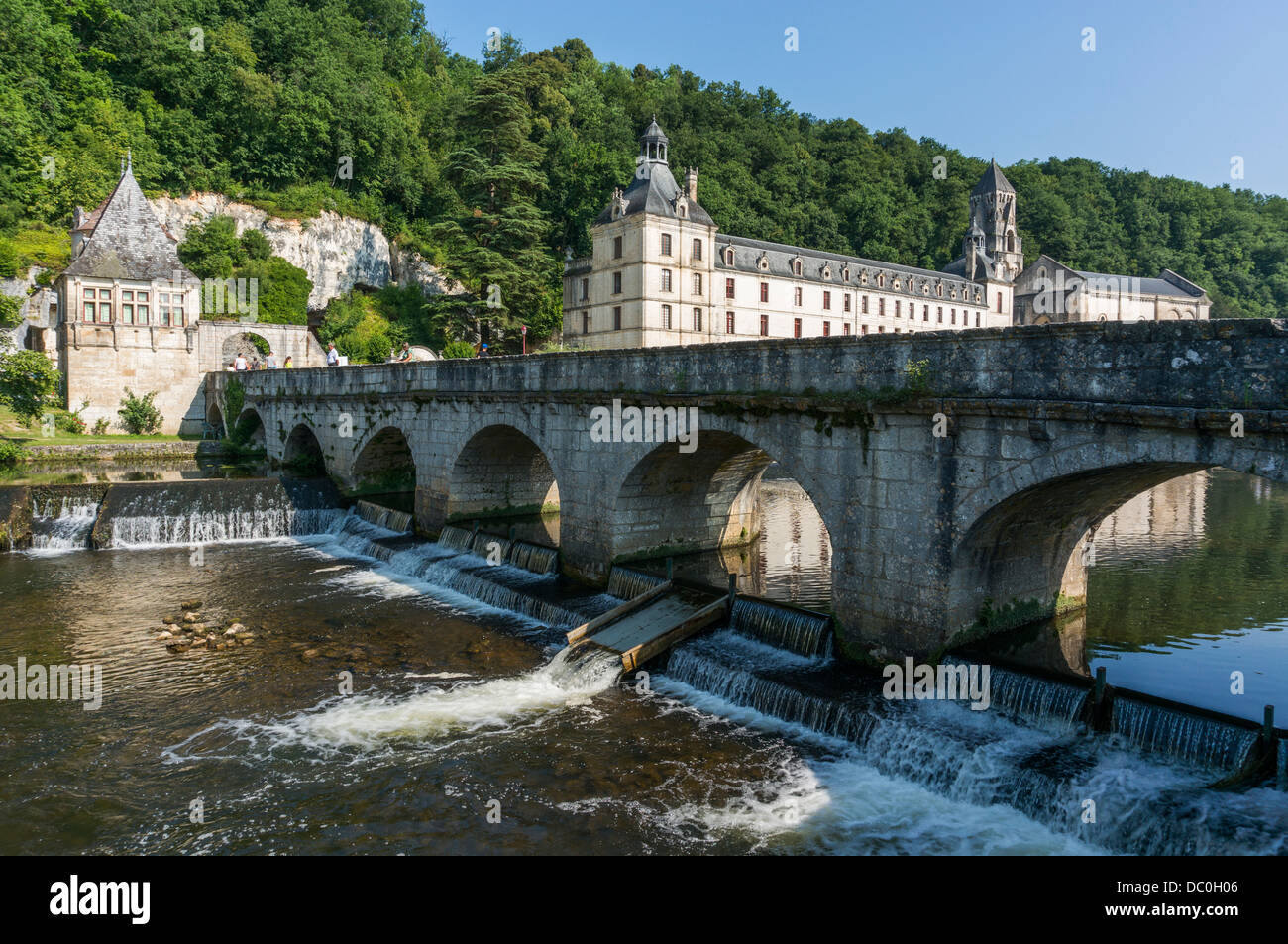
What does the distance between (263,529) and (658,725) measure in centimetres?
2080

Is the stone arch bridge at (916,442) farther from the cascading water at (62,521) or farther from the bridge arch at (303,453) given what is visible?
the bridge arch at (303,453)

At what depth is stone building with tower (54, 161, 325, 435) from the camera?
4491 cm

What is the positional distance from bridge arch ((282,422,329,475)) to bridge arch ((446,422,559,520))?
13.9m

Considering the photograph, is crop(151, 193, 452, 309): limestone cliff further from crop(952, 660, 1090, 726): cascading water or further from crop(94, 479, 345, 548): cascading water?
crop(952, 660, 1090, 726): cascading water

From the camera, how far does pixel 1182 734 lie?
33.4 feet

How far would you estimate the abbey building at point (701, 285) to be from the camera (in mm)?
58031

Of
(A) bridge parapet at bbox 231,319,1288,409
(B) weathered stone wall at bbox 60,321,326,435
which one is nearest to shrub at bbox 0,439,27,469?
(B) weathered stone wall at bbox 60,321,326,435

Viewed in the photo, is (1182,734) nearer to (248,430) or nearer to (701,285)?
(248,430)

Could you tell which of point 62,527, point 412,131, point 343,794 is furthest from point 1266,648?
point 412,131

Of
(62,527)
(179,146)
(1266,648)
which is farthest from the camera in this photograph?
(179,146)

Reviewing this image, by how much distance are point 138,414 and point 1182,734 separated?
50.4 m

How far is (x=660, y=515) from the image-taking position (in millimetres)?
20719

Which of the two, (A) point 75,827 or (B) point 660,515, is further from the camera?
(B) point 660,515
